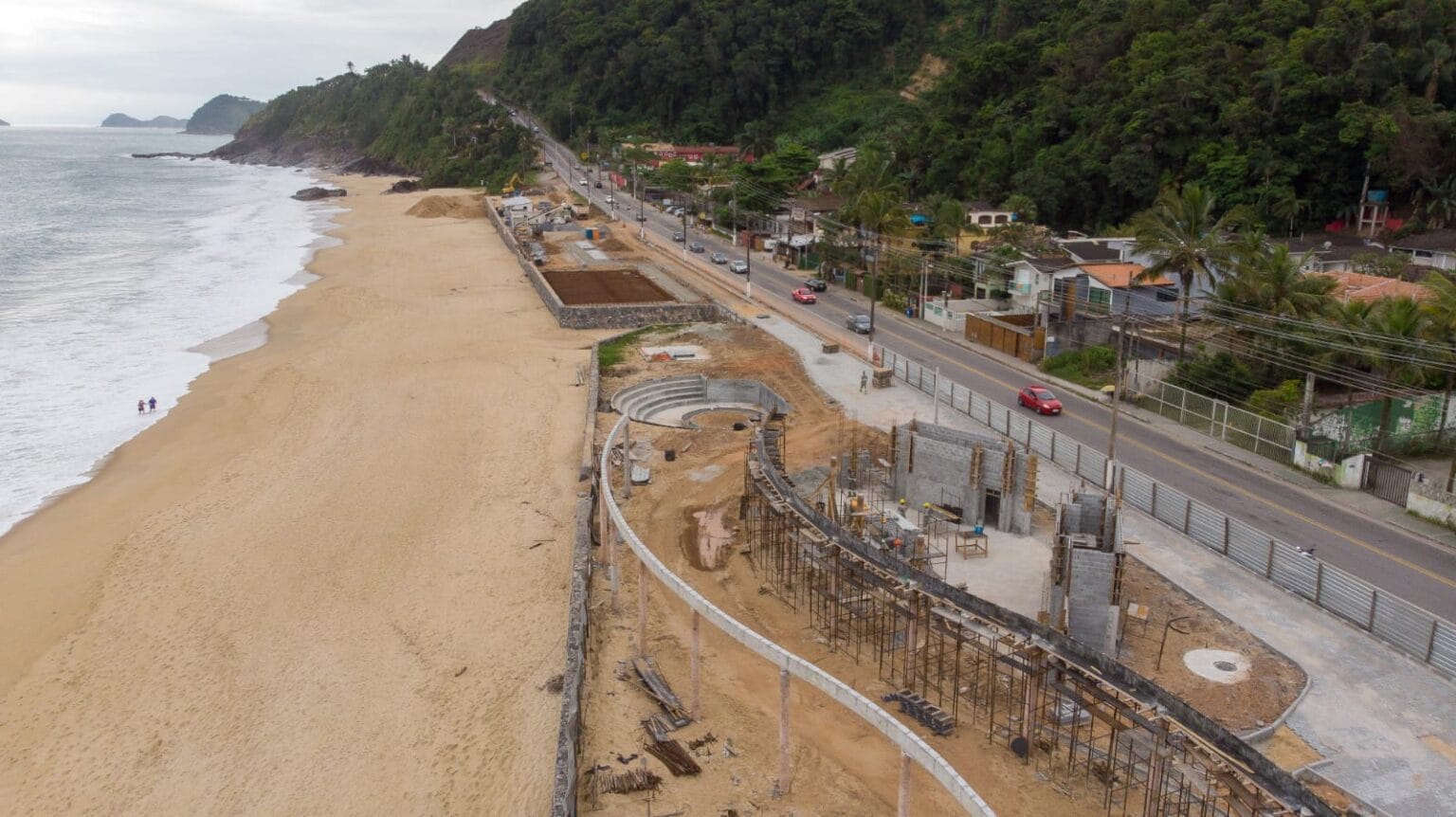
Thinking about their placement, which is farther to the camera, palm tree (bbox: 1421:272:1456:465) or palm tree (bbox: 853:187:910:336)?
palm tree (bbox: 853:187:910:336)

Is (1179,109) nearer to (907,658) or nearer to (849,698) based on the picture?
(907,658)

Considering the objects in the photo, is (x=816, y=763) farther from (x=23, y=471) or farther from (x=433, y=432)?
(x=23, y=471)

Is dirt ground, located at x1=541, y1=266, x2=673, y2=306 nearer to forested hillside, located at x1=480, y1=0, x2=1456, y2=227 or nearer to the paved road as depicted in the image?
the paved road

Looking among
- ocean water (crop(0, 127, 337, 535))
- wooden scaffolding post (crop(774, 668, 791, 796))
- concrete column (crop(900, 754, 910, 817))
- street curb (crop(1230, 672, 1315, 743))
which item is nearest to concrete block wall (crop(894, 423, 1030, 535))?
street curb (crop(1230, 672, 1315, 743))

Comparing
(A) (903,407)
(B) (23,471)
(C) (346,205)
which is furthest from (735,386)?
(C) (346,205)

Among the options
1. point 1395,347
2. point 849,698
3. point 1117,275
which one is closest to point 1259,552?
point 1395,347

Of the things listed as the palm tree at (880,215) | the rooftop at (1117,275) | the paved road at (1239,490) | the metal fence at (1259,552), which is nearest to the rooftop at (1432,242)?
the rooftop at (1117,275)
